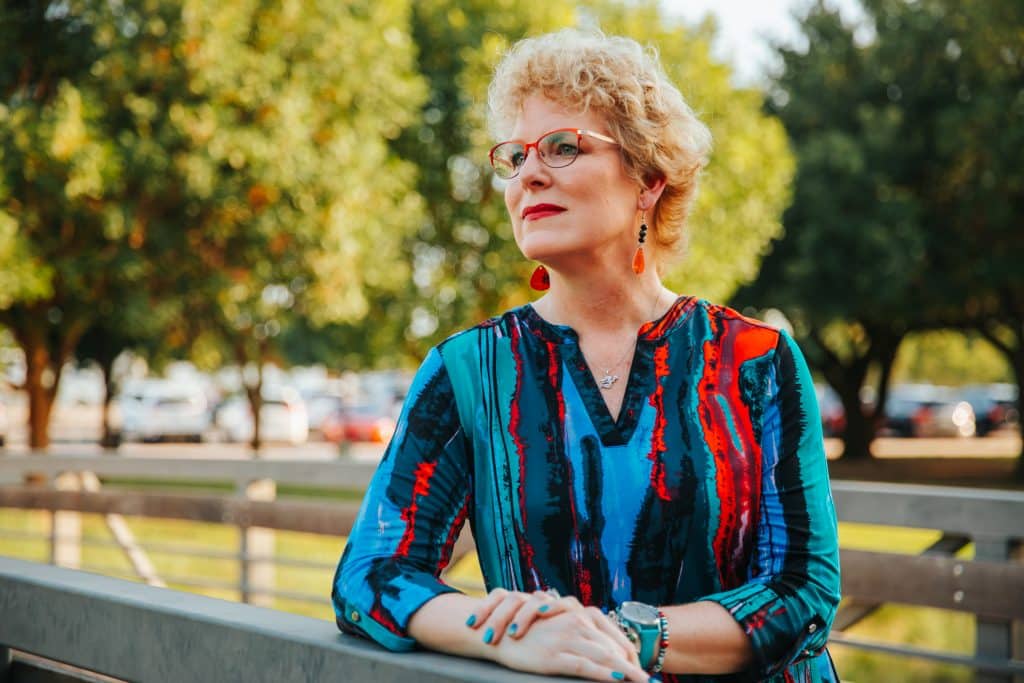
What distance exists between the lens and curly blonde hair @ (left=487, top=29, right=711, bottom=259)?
205 centimetres

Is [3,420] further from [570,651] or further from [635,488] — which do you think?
[570,651]

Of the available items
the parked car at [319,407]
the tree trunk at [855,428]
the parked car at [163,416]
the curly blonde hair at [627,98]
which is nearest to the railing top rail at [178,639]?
the curly blonde hair at [627,98]

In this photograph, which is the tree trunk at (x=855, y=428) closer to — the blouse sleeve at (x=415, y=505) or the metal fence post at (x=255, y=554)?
the metal fence post at (x=255, y=554)

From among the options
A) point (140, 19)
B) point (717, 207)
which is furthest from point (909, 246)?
point (140, 19)

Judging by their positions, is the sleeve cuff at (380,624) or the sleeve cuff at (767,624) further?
the sleeve cuff at (767,624)

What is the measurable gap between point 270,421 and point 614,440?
36.9 meters

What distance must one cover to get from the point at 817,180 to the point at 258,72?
47.8ft

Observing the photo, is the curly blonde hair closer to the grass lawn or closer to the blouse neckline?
the blouse neckline

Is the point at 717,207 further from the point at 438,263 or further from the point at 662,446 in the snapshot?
the point at 662,446

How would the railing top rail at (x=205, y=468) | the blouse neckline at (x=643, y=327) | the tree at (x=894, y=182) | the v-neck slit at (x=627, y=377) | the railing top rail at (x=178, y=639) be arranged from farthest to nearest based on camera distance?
the tree at (x=894, y=182)
the railing top rail at (x=205, y=468)
the blouse neckline at (x=643, y=327)
the v-neck slit at (x=627, y=377)
the railing top rail at (x=178, y=639)

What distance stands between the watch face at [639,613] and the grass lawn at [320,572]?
2776mm

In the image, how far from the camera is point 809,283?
26.0 meters

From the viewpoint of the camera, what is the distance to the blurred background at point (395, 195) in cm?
1359

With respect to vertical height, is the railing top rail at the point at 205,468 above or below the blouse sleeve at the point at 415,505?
below
